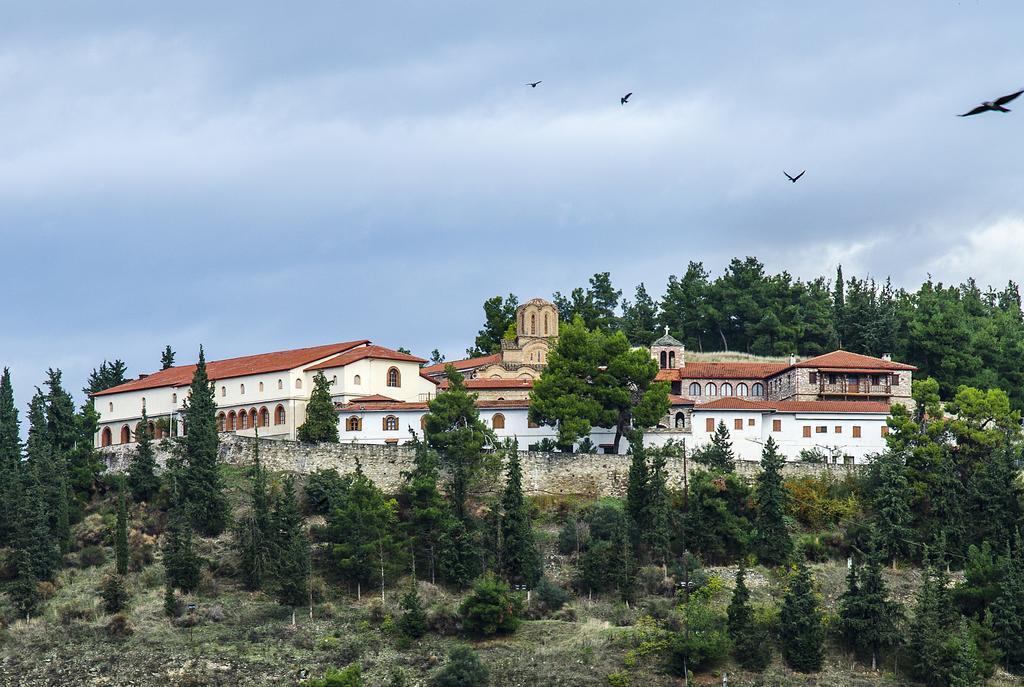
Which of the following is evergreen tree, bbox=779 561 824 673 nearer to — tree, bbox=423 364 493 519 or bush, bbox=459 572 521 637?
bush, bbox=459 572 521 637

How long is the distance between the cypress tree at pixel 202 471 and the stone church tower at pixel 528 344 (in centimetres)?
1967

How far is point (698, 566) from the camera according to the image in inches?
2751

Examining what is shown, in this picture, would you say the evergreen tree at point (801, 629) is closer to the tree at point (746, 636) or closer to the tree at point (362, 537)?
the tree at point (746, 636)

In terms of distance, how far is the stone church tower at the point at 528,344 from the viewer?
95.8 metres

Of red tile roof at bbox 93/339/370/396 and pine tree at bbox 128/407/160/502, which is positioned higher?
red tile roof at bbox 93/339/370/396

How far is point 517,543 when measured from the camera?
69.4 meters

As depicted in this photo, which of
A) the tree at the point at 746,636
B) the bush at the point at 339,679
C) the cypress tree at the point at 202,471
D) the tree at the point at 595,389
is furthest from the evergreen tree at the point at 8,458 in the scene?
the tree at the point at 746,636

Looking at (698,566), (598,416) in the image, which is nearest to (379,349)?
(598,416)

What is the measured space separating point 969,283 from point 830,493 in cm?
5143

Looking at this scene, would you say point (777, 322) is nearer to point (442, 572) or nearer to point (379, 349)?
point (379, 349)

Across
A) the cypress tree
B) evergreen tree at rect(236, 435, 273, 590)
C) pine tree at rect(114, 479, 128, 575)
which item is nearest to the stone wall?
the cypress tree

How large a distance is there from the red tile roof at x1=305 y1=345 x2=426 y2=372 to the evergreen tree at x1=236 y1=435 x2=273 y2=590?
17732mm

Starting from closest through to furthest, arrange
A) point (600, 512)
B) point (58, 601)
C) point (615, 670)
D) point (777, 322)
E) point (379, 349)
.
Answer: point (615, 670) → point (58, 601) → point (600, 512) → point (379, 349) → point (777, 322)

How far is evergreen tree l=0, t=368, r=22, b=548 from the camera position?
73.6 meters
